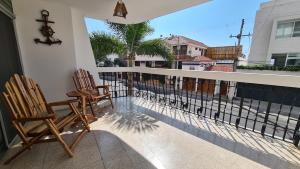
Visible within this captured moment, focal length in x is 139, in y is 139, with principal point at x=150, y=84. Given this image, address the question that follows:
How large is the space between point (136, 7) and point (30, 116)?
2.56m

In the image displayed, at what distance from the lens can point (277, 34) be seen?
25.3ft

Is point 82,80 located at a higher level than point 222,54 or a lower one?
lower

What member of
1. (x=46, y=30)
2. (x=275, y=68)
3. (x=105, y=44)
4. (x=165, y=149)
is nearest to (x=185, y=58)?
(x=275, y=68)

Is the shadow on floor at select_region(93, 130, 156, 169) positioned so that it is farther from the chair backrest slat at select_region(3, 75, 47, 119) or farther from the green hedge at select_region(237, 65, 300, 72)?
the green hedge at select_region(237, 65, 300, 72)

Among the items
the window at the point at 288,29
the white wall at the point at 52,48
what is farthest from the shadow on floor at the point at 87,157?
the window at the point at 288,29

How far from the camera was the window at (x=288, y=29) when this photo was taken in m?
7.23

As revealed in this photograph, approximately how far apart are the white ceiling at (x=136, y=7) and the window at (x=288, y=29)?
8134 millimetres

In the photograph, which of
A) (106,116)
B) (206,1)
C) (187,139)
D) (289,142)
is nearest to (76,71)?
(106,116)

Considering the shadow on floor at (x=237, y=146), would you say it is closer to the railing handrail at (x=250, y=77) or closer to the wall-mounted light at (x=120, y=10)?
the railing handrail at (x=250, y=77)

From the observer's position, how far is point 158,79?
4.14 m

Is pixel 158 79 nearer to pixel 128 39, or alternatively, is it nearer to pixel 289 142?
pixel 128 39

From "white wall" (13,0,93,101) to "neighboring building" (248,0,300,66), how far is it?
30.9 feet

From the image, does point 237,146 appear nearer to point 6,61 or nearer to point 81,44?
point 6,61

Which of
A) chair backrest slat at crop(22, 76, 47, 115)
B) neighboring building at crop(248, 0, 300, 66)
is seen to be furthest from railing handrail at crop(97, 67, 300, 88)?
neighboring building at crop(248, 0, 300, 66)
